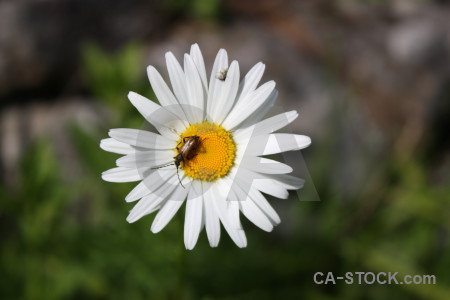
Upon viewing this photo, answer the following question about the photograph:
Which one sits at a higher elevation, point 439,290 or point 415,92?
point 415,92

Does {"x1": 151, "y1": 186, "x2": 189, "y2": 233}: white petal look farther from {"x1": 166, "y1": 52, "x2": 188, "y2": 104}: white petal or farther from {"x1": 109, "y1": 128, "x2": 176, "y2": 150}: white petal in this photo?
{"x1": 166, "y1": 52, "x2": 188, "y2": 104}: white petal

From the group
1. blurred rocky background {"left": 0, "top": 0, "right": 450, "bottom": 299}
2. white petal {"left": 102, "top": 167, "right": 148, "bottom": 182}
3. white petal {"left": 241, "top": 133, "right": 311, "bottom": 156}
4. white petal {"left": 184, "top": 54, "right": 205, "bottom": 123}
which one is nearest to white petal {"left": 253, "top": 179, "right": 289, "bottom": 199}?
white petal {"left": 241, "top": 133, "right": 311, "bottom": 156}

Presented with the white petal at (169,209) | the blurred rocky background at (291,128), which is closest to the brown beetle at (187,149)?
the white petal at (169,209)


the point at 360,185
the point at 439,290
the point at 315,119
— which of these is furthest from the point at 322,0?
the point at 439,290

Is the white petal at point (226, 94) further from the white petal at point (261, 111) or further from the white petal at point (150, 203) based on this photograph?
the white petal at point (150, 203)

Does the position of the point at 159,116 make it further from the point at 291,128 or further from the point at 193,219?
the point at 291,128

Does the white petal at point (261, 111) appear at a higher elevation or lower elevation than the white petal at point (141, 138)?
higher

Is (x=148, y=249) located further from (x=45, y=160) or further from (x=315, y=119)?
(x=315, y=119)
